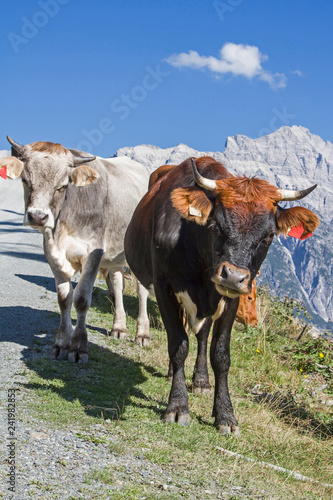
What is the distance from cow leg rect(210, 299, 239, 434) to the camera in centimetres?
519

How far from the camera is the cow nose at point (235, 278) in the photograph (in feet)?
14.3

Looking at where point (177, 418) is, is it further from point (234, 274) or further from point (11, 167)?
point (11, 167)

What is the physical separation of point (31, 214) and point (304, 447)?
13.1ft

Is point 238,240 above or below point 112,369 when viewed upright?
above

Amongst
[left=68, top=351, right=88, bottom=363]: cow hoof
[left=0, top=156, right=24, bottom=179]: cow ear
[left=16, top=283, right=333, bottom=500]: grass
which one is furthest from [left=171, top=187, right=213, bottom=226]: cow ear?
[left=68, top=351, right=88, bottom=363]: cow hoof

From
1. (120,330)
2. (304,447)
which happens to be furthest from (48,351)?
(304,447)

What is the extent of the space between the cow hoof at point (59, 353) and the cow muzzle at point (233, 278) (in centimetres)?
328

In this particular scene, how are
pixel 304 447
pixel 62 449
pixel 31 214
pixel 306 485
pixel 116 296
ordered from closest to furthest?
1. pixel 62 449
2. pixel 306 485
3. pixel 304 447
4. pixel 31 214
5. pixel 116 296

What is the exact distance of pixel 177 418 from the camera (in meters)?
5.11

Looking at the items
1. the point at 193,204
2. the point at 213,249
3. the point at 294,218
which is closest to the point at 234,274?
the point at 213,249

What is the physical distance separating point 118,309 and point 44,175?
303cm

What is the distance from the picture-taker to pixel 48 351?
7211 mm

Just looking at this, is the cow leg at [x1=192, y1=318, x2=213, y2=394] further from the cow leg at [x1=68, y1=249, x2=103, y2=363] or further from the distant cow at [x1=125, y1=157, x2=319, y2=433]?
the cow leg at [x1=68, y1=249, x2=103, y2=363]

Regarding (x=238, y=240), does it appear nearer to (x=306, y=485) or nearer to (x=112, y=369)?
(x=306, y=485)
